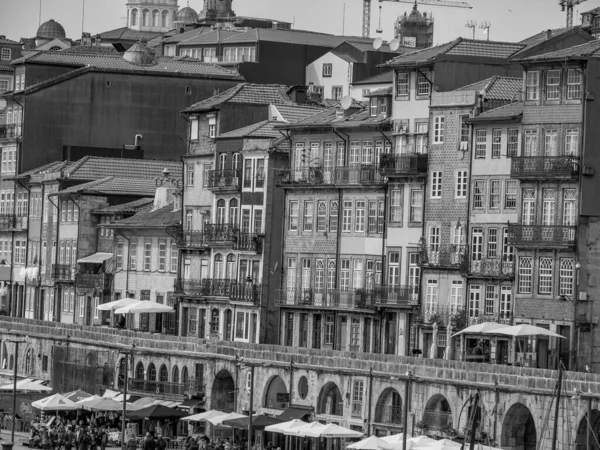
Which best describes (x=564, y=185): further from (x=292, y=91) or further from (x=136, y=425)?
(x=292, y=91)

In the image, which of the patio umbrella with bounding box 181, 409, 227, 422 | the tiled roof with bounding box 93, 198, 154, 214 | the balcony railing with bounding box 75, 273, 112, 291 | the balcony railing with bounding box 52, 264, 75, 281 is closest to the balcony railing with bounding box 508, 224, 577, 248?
the patio umbrella with bounding box 181, 409, 227, 422

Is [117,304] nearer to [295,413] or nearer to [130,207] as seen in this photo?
[130,207]

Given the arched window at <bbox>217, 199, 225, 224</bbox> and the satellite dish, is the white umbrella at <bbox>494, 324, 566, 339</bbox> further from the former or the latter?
the arched window at <bbox>217, 199, 225, 224</bbox>

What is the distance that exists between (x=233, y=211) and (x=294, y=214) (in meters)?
4.88

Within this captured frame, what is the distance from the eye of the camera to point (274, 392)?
Answer: 310 feet

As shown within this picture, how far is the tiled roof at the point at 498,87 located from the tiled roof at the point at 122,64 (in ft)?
121

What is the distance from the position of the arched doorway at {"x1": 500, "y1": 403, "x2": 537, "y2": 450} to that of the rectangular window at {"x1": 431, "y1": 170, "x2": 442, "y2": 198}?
1696 centimetres

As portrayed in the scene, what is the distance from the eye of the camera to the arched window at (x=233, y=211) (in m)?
109

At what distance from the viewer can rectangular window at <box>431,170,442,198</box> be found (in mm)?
96688

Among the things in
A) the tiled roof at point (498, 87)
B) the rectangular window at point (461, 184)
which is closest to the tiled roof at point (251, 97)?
the tiled roof at point (498, 87)

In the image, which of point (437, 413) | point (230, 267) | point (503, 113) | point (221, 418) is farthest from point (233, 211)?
point (437, 413)

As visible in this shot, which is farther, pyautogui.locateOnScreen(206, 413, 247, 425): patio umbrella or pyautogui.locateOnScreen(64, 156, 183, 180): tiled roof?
pyautogui.locateOnScreen(64, 156, 183, 180): tiled roof

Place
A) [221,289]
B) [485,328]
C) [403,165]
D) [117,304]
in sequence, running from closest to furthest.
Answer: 1. [485,328]
2. [403,165]
3. [221,289]
4. [117,304]

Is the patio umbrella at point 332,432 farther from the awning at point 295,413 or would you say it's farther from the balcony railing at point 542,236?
the balcony railing at point 542,236
